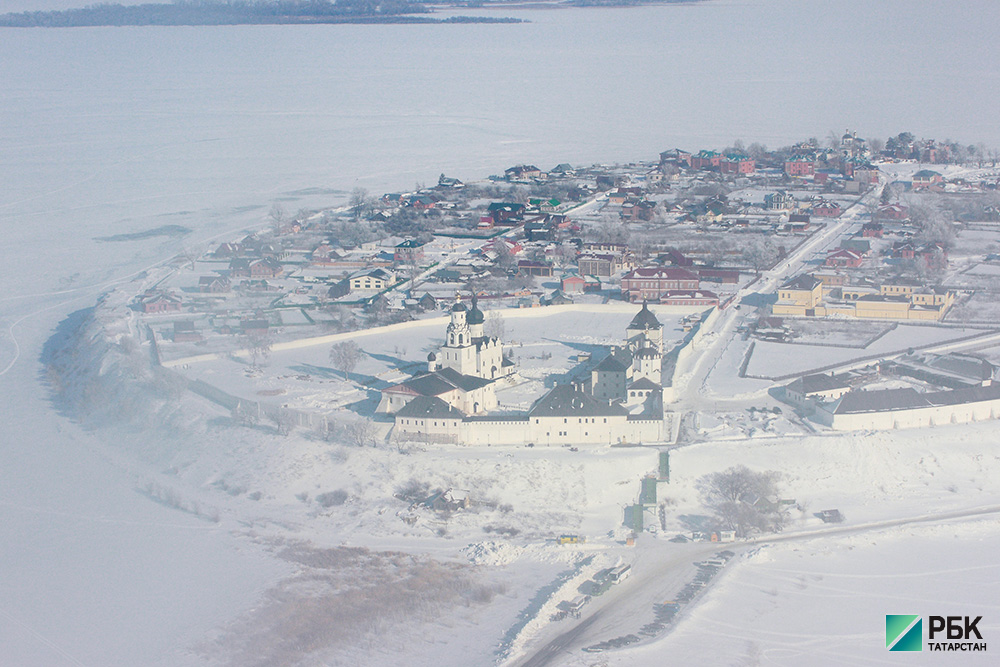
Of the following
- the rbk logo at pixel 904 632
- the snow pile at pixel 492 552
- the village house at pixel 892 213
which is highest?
the village house at pixel 892 213

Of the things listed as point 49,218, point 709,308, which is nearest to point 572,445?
point 709,308

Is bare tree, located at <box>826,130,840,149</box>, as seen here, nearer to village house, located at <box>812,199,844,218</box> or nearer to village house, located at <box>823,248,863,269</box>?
village house, located at <box>812,199,844,218</box>

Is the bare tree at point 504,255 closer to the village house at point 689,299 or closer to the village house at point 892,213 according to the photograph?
the village house at point 689,299

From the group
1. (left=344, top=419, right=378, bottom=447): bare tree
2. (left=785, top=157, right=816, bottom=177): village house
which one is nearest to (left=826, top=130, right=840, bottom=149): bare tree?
(left=785, top=157, right=816, bottom=177): village house

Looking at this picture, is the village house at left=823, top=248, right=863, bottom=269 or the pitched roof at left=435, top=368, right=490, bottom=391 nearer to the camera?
the pitched roof at left=435, top=368, right=490, bottom=391

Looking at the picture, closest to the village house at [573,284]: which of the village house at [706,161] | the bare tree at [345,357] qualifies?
the bare tree at [345,357]

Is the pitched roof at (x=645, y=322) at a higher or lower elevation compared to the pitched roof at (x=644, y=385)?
higher
